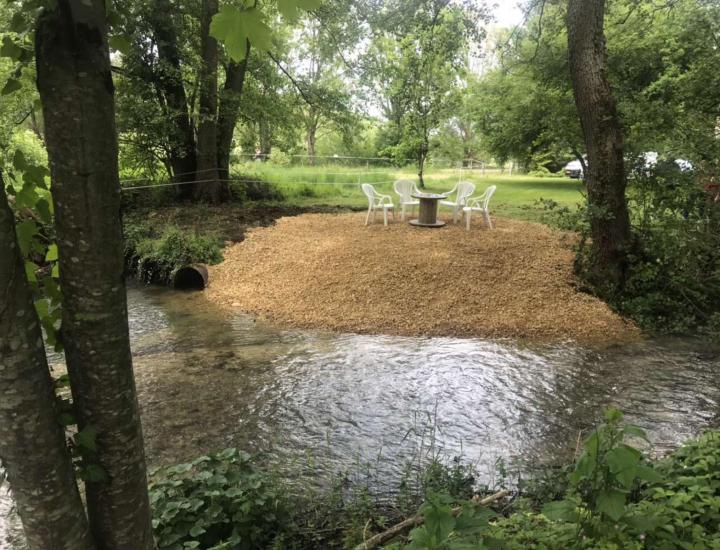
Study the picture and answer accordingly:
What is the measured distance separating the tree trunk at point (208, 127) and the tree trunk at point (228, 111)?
0.33 meters

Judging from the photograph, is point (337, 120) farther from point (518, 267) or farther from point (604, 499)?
point (604, 499)

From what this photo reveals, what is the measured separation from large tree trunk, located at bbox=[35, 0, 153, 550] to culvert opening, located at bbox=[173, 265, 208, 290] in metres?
6.57

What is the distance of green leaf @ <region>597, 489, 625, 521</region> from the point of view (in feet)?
5.03

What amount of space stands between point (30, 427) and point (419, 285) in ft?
20.2

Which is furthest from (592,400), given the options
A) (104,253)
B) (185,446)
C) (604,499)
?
(104,253)

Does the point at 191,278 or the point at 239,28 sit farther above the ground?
the point at 239,28

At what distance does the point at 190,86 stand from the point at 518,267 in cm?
830

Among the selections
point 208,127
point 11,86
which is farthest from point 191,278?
point 11,86

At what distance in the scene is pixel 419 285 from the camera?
7.09 m

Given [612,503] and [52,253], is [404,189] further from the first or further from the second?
[52,253]

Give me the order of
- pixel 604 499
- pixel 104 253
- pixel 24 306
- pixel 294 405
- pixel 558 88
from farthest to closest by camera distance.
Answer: pixel 558 88 → pixel 294 405 → pixel 604 499 → pixel 104 253 → pixel 24 306

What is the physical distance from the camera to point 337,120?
1362 cm

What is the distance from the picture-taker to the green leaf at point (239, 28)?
1.18 metres

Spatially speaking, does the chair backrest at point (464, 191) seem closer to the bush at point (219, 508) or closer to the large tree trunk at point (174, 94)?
the large tree trunk at point (174, 94)
